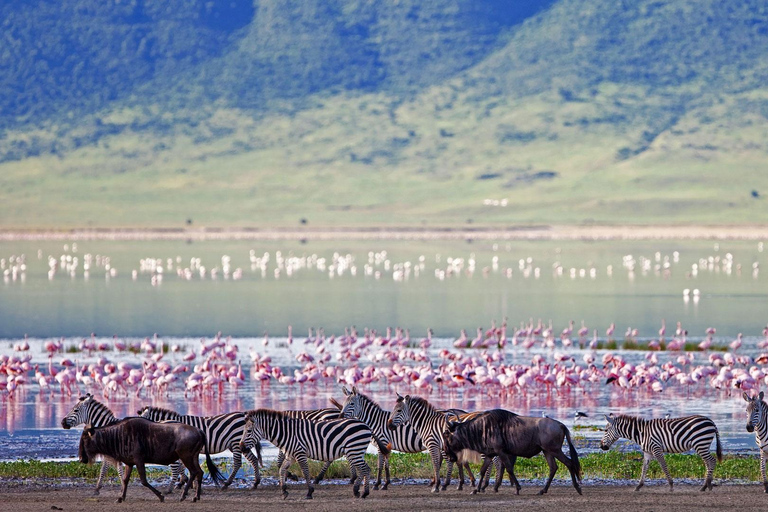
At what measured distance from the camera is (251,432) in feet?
43.5

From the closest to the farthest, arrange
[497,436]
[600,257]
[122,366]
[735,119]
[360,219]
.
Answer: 1. [497,436]
2. [122,366]
3. [600,257]
4. [360,219]
5. [735,119]

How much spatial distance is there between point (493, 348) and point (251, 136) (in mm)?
110690

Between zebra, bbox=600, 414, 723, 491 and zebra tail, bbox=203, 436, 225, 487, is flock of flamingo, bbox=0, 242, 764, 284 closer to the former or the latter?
zebra tail, bbox=203, 436, 225, 487

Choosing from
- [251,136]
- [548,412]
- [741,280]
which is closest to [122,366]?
[548,412]

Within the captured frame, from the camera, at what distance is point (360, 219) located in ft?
358

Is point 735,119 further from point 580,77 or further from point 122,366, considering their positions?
point 122,366

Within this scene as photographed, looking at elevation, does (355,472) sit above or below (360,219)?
below

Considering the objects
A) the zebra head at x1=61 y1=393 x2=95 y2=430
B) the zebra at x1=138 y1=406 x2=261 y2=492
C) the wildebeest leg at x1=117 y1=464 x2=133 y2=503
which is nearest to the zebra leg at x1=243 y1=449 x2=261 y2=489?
the zebra at x1=138 y1=406 x2=261 y2=492

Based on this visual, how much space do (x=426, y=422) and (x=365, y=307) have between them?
2767cm

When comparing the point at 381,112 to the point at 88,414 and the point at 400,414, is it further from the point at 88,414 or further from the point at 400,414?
the point at 400,414

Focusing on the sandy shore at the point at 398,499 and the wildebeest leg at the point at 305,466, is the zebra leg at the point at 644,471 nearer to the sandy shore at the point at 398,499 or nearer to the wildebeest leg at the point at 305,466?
the sandy shore at the point at 398,499

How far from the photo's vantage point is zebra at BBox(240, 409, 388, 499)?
13125 mm

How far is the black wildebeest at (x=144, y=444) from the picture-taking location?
499 inches

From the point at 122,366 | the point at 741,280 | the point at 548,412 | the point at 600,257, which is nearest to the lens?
the point at 548,412
